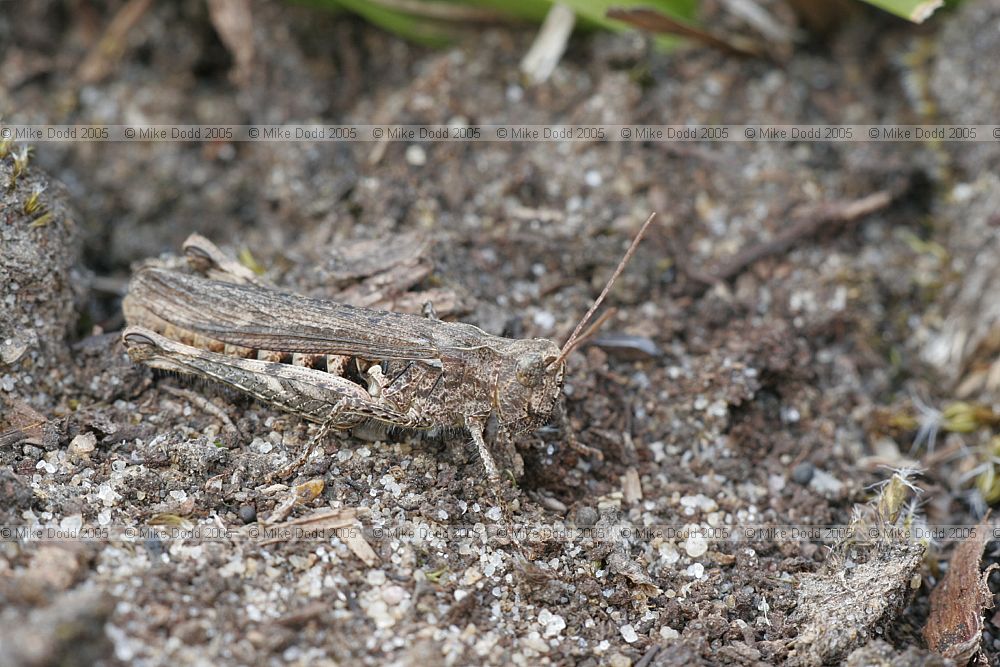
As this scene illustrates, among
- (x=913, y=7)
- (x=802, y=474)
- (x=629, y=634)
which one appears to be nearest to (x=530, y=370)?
(x=629, y=634)

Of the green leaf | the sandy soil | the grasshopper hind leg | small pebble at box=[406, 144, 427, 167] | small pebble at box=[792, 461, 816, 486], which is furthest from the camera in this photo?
small pebble at box=[406, 144, 427, 167]

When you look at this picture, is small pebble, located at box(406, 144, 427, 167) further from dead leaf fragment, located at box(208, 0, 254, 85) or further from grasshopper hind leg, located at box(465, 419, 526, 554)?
grasshopper hind leg, located at box(465, 419, 526, 554)

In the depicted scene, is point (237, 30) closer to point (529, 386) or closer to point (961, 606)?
point (529, 386)

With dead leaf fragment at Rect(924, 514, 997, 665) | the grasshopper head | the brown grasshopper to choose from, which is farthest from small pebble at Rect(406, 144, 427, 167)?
dead leaf fragment at Rect(924, 514, 997, 665)

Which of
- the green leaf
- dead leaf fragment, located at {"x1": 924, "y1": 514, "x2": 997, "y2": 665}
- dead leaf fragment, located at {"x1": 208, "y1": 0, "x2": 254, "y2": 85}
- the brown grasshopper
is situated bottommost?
dead leaf fragment, located at {"x1": 924, "y1": 514, "x2": 997, "y2": 665}

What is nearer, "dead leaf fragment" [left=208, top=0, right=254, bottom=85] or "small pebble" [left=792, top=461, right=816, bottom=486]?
"small pebble" [left=792, top=461, right=816, bottom=486]

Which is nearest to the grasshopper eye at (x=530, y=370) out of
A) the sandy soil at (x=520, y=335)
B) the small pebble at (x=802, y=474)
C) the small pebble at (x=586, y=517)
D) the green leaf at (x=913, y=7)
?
the sandy soil at (x=520, y=335)

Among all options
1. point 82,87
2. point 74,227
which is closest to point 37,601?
point 74,227
